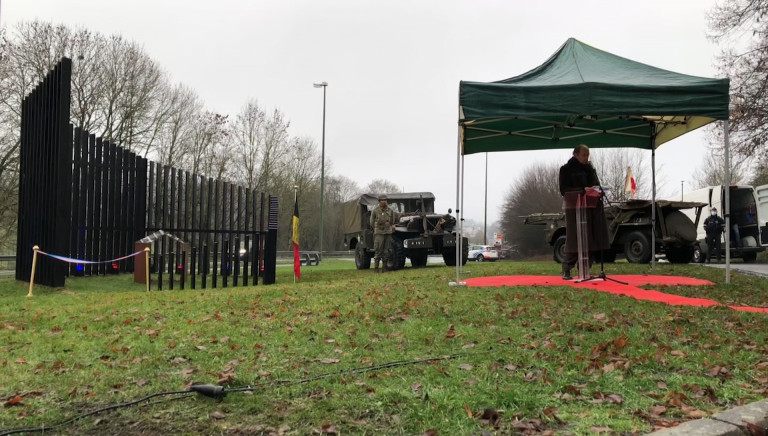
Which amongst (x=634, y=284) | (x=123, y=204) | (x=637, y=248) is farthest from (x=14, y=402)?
(x=637, y=248)

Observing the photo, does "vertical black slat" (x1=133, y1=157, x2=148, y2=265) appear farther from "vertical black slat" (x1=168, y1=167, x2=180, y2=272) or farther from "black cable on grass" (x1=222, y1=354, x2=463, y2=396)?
"black cable on grass" (x1=222, y1=354, x2=463, y2=396)

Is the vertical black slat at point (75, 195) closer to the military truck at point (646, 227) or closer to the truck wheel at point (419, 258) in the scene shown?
the truck wheel at point (419, 258)

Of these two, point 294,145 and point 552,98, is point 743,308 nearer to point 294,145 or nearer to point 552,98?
point 552,98

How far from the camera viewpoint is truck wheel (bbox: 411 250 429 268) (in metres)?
15.7

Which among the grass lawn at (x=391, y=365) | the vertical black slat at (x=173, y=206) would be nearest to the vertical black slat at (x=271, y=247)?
the vertical black slat at (x=173, y=206)

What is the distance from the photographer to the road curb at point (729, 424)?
2615 millimetres

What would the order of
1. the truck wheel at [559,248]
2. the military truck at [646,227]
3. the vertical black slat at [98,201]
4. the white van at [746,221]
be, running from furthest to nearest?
the white van at [746,221] < the truck wheel at [559,248] < the military truck at [646,227] < the vertical black slat at [98,201]

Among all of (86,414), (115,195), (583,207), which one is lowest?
(86,414)

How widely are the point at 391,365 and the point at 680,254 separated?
40.5 ft

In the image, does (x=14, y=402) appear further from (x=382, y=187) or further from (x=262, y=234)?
(x=382, y=187)

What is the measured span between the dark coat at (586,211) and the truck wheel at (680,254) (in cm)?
668

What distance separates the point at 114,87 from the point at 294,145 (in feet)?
47.7

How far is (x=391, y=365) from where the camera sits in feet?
12.8

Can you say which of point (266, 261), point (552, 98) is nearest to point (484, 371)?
point (552, 98)
